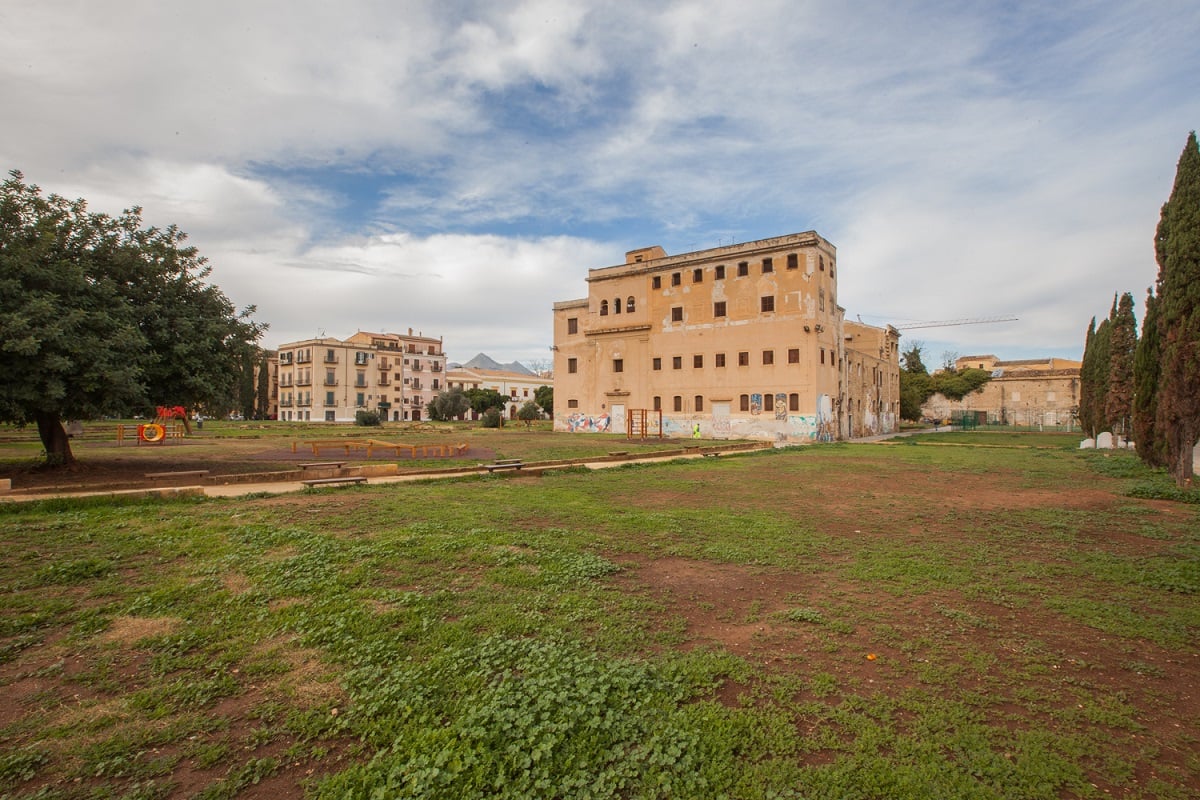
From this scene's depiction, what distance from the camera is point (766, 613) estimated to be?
18.5 feet

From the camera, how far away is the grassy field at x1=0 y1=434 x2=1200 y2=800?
3289 millimetres

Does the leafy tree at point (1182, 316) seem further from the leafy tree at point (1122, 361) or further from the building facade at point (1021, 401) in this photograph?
the building facade at point (1021, 401)

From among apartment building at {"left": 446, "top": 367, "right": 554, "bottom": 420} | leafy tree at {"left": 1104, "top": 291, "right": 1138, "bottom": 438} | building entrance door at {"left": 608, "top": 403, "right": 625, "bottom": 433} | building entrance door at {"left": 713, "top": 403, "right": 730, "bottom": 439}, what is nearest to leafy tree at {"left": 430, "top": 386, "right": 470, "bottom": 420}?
apartment building at {"left": 446, "top": 367, "right": 554, "bottom": 420}

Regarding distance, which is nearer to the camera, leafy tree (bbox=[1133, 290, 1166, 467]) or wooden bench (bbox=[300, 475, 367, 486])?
wooden bench (bbox=[300, 475, 367, 486])

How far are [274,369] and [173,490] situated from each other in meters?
90.3

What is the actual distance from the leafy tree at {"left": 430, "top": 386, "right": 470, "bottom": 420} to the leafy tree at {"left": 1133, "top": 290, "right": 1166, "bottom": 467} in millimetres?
66374

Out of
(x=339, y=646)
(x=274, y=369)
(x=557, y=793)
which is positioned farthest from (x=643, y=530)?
(x=274, y=369)

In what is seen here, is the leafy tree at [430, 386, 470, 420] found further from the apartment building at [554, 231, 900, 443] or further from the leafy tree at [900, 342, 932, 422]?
the leafy tree at [900, 342, 932, 422]

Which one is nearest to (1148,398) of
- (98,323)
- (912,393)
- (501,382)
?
(98,323)

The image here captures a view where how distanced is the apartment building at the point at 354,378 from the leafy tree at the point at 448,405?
27.1 feet

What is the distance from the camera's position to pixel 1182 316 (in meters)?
14.2

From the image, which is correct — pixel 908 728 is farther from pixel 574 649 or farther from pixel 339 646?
pixel 339 646

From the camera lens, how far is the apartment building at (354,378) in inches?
3093

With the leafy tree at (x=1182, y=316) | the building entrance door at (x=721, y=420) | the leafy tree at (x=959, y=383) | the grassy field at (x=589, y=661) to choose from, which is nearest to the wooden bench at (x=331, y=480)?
the grassy field at (x=589, y=661)
